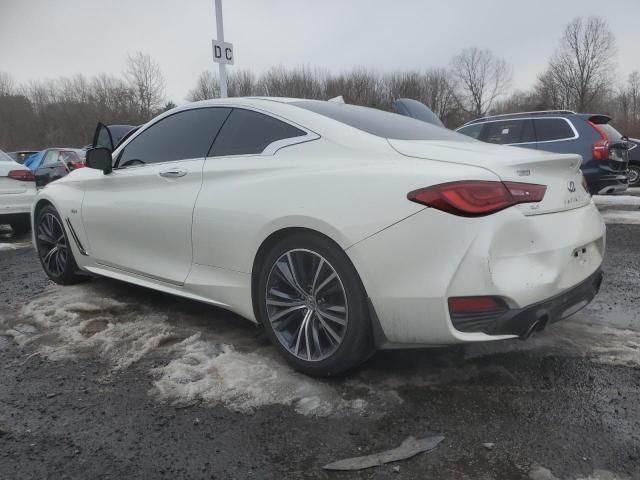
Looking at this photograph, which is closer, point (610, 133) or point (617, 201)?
point (610, 133)

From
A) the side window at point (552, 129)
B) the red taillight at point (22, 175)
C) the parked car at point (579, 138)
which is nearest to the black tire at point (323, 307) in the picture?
the red taillight at point (22, 175)

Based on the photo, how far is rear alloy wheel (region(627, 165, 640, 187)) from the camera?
13164 mm

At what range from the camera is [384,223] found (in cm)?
219

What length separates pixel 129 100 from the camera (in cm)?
5444

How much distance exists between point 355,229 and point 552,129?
740cm

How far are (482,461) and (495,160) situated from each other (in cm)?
126

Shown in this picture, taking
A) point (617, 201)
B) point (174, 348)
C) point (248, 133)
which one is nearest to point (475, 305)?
point (248, 133)

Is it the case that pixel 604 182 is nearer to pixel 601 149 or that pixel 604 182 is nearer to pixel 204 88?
pixel 601 149

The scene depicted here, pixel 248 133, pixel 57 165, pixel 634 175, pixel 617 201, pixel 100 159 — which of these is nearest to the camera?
pixel 248 133

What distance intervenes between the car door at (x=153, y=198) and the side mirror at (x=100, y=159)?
6 cm

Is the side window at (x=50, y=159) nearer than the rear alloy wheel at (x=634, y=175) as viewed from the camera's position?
Yes

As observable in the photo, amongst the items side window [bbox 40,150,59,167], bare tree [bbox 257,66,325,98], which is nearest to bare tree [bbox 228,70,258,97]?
bare tree [bbox 257,66,325,98]

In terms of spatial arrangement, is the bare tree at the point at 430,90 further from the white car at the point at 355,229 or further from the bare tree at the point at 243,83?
the white car at the point at 355,229

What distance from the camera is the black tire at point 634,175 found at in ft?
43.2
